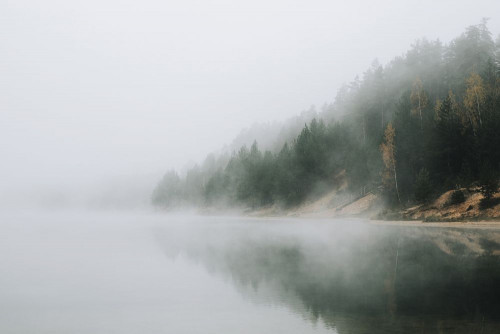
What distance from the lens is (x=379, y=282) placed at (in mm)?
16594

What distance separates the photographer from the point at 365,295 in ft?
46.7

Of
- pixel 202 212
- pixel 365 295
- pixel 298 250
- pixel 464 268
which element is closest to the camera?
pixel 365 295

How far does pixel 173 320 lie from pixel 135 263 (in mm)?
12800

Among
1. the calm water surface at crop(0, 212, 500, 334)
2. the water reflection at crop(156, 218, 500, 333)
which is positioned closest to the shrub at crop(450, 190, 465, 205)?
the water reflection at crop(156, 218, 500, 333)

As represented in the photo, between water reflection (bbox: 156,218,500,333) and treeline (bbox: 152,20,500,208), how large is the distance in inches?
1152

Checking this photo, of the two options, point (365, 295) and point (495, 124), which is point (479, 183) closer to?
point (495, 124)

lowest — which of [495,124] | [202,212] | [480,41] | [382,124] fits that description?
[202,212]

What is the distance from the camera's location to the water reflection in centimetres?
1122

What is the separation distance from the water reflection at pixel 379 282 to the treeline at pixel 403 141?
1152 inches

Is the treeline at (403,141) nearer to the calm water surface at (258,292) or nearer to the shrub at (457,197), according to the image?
the shrub at (457,197)

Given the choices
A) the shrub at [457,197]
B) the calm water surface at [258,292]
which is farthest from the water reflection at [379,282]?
the shrub at [457,197]

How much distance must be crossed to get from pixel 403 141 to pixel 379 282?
52.8 meters

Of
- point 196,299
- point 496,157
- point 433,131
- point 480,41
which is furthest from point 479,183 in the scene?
point 480,41

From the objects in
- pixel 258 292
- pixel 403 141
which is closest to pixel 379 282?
pixel 258 292
